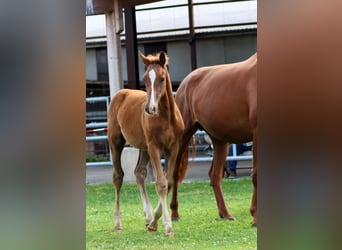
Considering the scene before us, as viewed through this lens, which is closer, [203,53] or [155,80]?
[155,80]

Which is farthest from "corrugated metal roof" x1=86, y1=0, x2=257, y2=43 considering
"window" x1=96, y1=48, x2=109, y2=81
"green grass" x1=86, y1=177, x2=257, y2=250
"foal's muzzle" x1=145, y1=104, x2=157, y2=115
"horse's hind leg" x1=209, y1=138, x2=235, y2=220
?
"foal's muzzle" x1=145, y1=104, x2=157, y2=115

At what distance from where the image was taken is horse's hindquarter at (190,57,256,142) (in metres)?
3.20

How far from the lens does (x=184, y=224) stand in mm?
3352

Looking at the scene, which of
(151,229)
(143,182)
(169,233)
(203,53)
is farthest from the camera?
(203,53)

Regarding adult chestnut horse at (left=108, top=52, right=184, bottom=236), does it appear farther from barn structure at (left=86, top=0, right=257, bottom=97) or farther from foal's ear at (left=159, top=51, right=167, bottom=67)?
barn structure at (left=86, top=0, right=257, bottom=97)

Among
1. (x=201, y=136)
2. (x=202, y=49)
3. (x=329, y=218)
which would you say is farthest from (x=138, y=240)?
(x=202, y=49)

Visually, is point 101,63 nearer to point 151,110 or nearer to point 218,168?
point 218,168

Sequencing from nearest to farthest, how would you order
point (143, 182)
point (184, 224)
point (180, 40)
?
point (184, 224) → point (143, 182) → point (180, 40)

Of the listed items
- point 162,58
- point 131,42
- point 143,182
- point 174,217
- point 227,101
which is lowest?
point 174,217

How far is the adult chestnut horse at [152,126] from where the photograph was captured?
2.84 m

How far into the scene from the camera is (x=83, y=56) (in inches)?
65.7

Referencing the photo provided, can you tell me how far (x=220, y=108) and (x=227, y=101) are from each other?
0.09 meters

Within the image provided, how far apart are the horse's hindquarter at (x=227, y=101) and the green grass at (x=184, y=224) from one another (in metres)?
0.68

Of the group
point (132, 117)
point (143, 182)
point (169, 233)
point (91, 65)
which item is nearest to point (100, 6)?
point (132, 117)
